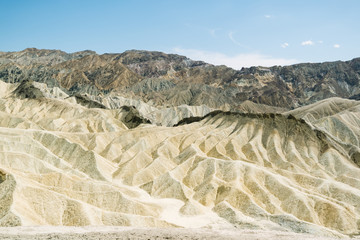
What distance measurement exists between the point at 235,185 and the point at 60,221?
3373 cm

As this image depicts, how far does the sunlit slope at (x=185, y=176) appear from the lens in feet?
157

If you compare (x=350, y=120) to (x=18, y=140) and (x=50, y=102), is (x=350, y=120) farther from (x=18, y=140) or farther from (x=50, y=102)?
(x=50, y=102)

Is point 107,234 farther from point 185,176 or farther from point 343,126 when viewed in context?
point 343,126

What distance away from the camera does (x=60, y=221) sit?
148 ft

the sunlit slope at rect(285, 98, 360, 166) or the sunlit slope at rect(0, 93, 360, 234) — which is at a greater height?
the sunlit slope at rect(285, 98, 360, 166)

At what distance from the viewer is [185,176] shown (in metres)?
76.2

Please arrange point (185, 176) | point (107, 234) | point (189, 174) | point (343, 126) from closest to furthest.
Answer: point (107, 234)
point (189, 174)
point (185, 176)
point (343, 126)

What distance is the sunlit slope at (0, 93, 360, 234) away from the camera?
47.7 meters

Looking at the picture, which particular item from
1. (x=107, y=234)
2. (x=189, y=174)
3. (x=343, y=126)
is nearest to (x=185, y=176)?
(x=189, y=174)

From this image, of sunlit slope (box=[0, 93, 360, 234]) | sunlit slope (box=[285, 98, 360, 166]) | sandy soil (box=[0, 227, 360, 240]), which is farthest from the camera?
sunlit slope (box=[285, 98, 360, 166])

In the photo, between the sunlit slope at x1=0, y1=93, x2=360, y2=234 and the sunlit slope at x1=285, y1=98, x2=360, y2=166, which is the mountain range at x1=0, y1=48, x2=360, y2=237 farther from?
the sunlit slope at x1=285, y1=98, x2=360, y2=166

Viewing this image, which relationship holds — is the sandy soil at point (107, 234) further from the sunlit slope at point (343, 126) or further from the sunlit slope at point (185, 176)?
the sunlit slope at point (343, 126)

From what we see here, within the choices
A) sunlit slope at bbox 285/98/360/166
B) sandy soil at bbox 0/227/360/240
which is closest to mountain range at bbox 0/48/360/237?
sunlit slope at bbox 285/98/360/166

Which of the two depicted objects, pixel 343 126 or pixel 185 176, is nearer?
pixel 185 176
